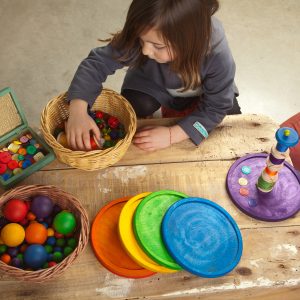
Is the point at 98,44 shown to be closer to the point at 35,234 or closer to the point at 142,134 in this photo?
the point at 142,134

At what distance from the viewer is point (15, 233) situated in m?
0.78

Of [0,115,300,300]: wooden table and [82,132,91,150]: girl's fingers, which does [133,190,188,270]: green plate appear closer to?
[0,115,300,300]: wooden table

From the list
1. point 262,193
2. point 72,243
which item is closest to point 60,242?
point 72,243

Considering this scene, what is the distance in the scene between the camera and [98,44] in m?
1.77

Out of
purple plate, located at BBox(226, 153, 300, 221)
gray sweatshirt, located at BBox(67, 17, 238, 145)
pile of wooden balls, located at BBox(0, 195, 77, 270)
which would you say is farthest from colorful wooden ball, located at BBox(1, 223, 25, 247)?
purple plate, located at BBox(226, 153, 300, 221)

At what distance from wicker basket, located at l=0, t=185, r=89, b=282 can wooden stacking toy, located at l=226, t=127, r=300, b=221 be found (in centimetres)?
35

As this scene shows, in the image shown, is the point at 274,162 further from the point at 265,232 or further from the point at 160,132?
the point at 160,132

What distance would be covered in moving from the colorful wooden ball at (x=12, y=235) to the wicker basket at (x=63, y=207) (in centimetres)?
5

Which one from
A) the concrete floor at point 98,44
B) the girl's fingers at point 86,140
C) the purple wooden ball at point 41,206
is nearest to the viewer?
the purple wooden ball at point 41,206

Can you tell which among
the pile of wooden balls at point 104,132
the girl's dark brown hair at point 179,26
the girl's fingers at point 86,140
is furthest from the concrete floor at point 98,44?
the girl's dark brown hair at point 179,26

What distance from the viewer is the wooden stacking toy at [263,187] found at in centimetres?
88

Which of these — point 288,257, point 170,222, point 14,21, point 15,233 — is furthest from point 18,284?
point 14,21

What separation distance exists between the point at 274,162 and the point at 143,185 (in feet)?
0.98

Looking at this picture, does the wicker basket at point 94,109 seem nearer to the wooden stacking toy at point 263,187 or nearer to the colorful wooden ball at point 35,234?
the colorful wooden ball at point 35,234
